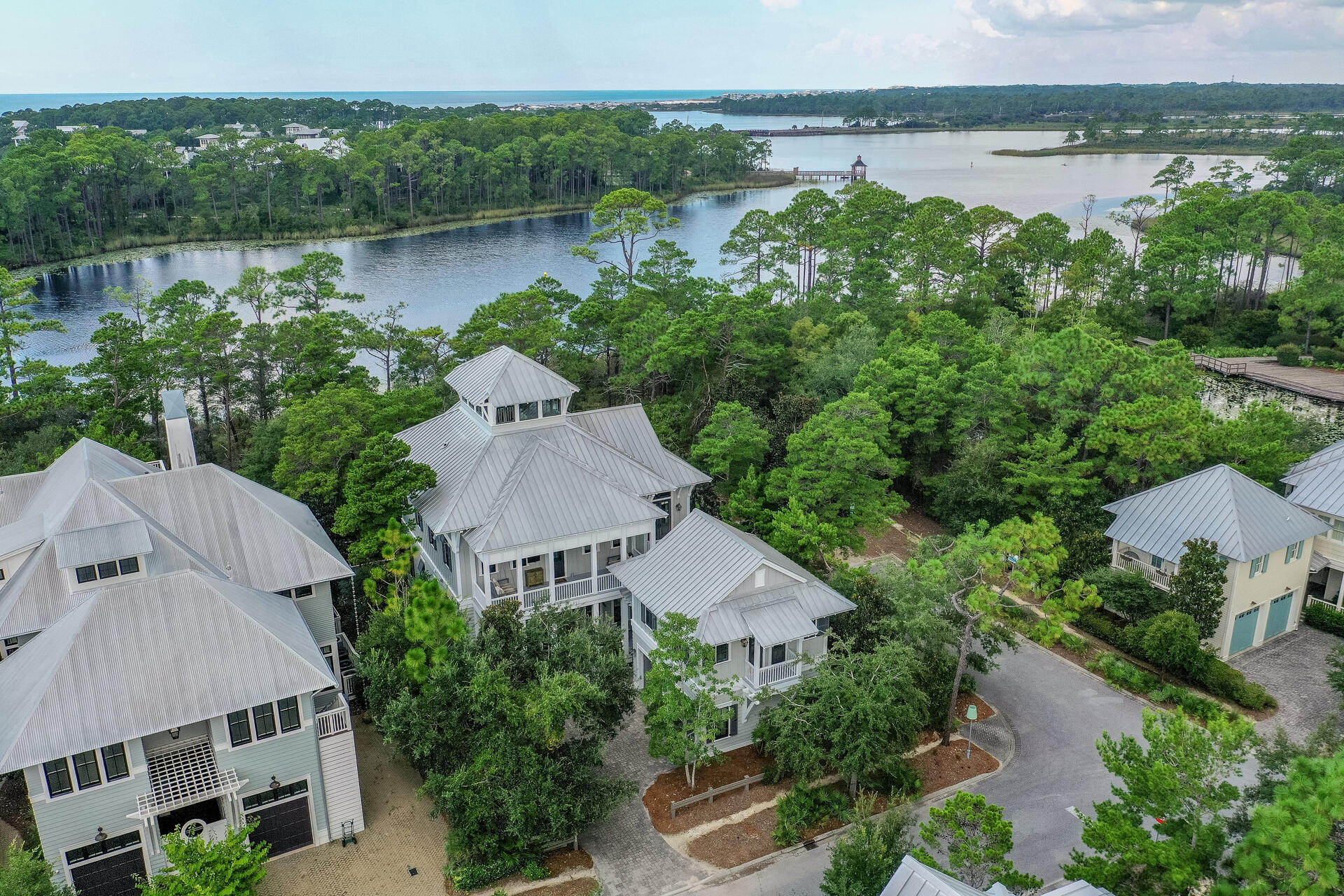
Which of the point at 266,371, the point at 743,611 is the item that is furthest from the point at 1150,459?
the point at 266,371

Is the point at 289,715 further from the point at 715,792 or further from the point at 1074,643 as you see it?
the point at 1074,643

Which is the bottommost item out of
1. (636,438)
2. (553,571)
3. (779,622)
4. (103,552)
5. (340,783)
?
(340,783)

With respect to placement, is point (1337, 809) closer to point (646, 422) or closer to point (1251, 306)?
point (646, 422)

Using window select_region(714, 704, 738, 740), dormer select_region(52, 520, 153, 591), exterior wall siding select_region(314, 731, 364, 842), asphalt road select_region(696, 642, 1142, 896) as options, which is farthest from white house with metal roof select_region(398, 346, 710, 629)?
asphalt road select_region(696, 642, 1142, 896)

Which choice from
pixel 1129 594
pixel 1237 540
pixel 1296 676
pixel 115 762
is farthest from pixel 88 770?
pixel 1296 676

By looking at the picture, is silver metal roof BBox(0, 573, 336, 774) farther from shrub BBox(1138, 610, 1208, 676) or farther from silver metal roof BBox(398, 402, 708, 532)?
shrub BBox(1138, 610, 1208, 676)

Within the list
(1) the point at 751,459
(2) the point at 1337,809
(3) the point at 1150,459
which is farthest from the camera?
(1) the point at 751,459
